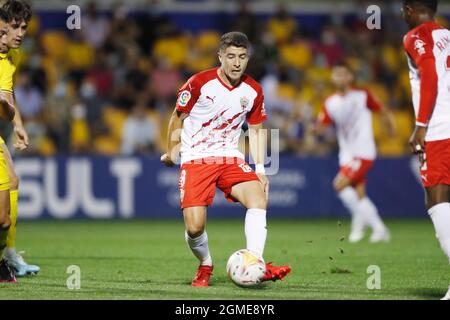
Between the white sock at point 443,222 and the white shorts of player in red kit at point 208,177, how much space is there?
1.72 meters

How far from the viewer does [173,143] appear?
7.89 meters

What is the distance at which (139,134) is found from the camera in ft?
55.8

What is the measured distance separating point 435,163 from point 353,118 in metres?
6.99

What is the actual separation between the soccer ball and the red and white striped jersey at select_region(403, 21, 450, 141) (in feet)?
5.33

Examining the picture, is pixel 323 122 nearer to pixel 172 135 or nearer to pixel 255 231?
pixel 172 135

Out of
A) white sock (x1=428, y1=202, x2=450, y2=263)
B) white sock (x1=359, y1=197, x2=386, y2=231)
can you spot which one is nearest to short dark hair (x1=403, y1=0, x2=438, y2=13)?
white sock (x1=428, y1=202, x2=450, y2=263)

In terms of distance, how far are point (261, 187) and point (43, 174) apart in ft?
28.3

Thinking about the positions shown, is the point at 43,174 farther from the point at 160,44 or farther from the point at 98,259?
the point at 98,259

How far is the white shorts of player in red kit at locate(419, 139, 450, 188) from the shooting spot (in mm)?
6684

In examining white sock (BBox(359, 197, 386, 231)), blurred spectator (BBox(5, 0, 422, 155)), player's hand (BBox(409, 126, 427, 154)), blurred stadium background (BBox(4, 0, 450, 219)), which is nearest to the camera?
player's hand (BBox(409, 126, 427, 154))

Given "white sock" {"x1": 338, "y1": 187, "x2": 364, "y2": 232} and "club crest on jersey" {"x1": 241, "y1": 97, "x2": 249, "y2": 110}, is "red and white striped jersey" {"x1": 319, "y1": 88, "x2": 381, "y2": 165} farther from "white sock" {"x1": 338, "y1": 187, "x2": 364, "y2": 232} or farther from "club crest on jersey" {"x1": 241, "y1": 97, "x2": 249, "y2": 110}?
"club crest on jersey" {"x1": 241, "y1": 97, "x2": 249, "y2": 110}

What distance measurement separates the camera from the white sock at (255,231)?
747cm

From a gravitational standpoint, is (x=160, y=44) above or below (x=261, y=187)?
above
